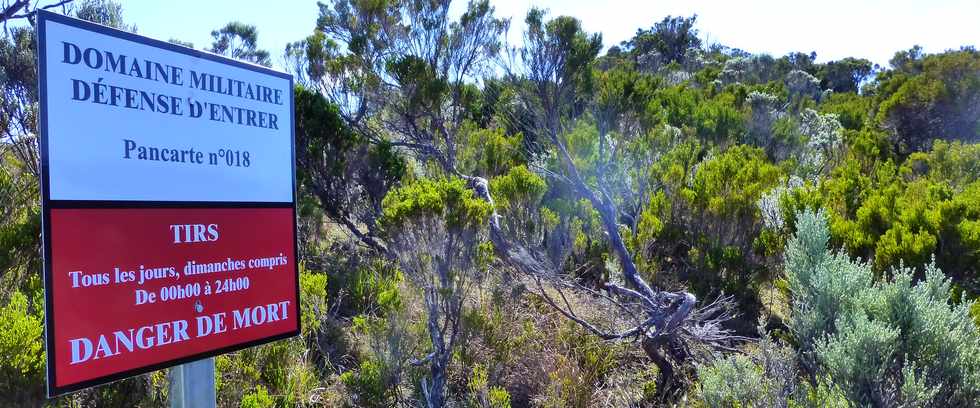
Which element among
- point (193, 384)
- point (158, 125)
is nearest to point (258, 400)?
point (193, 384)

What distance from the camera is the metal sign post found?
162 cm

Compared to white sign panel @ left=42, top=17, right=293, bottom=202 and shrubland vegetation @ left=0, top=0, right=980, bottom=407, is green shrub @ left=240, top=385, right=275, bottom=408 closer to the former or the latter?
shrubland vegetation @ left=0, top=0, right=980, bottom=407

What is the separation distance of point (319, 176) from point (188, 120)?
4730 millimetres

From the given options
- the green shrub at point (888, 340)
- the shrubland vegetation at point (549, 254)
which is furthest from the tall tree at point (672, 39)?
the green shrub at point (888, 340)

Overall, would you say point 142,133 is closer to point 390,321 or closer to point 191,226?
point 191,226

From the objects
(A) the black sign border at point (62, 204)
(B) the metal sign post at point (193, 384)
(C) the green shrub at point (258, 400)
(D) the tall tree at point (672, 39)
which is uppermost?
(D) the tall tree at point (672, 39)

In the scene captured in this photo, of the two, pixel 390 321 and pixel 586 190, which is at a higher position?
pixel 586 190

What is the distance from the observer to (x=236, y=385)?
3.28 m

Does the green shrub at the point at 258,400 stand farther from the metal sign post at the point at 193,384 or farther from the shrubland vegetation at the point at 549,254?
the metal sign post at the point at 193,384

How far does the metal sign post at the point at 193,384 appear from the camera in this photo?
5.33 feet

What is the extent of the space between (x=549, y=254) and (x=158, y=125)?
4063mm

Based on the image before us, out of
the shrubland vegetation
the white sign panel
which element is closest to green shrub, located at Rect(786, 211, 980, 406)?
the shrubland vegetation

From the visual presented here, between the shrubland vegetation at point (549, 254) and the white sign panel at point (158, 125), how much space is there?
62.3 inches

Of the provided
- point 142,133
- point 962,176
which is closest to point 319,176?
point 142,133
